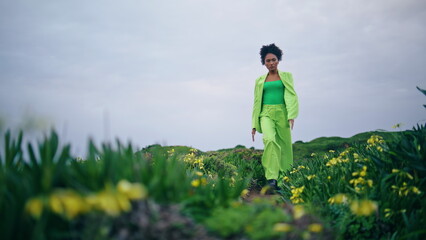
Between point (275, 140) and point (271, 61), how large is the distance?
1784 millimetres

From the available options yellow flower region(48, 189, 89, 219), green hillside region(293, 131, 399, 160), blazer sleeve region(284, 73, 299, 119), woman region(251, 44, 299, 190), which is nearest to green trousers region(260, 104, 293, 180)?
woman region(251, 44, 299, 190)

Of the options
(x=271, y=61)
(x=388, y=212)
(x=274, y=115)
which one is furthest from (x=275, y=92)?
(x=388, y=212)

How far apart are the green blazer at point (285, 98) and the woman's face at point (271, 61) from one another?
0.61 ft

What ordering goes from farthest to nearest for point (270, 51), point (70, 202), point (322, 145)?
point (322, 145)
point (270, 51)
point (70, 202)

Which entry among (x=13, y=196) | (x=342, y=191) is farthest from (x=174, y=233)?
(x=342, y=191)

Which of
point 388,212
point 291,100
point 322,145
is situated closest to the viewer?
point 388,212

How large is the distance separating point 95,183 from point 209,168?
6.59 meters

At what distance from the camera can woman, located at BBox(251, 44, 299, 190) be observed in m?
7.23

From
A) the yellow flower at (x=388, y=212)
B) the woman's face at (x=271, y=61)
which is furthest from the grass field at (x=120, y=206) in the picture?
the woman's face at (x=271, y=61)

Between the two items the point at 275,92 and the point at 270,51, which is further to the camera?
the point at 270,51

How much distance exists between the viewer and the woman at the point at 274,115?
7.23m

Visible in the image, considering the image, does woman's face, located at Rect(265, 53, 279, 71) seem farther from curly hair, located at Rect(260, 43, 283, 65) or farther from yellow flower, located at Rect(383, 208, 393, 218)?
yellow flower, located at Rect(383, 208, 393, 218)

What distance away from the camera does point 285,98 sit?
746 centimetres

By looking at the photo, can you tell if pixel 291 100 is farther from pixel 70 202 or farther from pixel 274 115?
pixel 70 202
